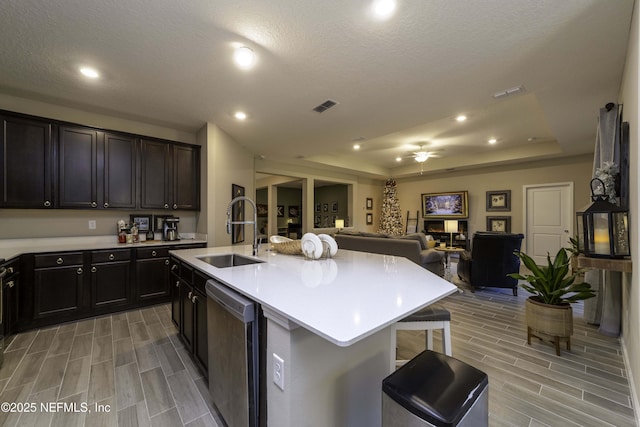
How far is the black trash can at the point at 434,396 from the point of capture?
896 millimetres

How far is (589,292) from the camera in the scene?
2332 mm

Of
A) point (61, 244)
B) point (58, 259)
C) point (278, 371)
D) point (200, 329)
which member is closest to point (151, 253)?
point (58, 259)

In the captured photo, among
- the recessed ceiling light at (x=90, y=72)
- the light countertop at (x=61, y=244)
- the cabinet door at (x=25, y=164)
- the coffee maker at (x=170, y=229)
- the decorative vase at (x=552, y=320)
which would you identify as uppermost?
the recessed ceiling light at (x=90, y=72)

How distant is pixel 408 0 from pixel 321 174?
584cm

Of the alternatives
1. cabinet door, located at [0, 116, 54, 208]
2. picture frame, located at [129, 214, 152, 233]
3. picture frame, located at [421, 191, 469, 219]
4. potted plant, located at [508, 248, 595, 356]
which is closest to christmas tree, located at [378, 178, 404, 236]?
picture frame, located at [421, 191, 469, 219]

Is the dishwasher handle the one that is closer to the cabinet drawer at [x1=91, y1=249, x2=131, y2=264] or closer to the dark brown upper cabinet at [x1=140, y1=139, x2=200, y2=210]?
the cabinet drawer at [x1=91, y1=249, x2=131, y2=264]

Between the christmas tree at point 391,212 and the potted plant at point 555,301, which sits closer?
the potted plant at point 555,301

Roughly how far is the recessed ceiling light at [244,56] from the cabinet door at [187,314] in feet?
6.55

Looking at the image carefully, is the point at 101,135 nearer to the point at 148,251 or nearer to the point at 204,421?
the point at 148,251

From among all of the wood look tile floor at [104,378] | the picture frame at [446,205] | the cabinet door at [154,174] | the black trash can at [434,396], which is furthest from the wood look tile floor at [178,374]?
the picture frame at [446,205]

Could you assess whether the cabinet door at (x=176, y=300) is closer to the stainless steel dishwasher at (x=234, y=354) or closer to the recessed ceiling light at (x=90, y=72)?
the stainless steel dishwasher at (x=234, y=354)

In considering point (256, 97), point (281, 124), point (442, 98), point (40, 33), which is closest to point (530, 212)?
point (442, 98)

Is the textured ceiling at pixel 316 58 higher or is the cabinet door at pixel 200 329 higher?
the textured ceiling at pixel 316 58

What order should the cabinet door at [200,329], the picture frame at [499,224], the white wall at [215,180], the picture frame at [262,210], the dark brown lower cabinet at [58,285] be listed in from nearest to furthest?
1. the cabinet door at [200,329]
2. the dark brown lower cabinet at [58,285]
3. the white wall at [215,180]
4. the picture frame at [499,224]
5. the picture frame at [262,210]
